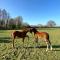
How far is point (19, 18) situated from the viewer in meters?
86.2

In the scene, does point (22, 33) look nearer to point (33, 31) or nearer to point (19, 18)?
point (33, 31)

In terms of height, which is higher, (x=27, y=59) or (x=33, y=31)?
(x=33, y=31)

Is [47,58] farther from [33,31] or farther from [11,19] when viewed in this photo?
[11,19]

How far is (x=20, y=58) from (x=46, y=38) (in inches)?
127

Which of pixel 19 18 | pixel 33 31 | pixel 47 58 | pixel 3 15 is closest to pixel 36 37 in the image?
pixel 33 31

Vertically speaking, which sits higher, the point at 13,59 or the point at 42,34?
the point at 42,34

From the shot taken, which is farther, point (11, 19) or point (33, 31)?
point (11, 19)

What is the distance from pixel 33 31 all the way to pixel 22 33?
0.88m

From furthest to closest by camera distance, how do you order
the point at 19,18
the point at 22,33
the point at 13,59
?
the point at 19,18 < the point at 22,33 < the point at 13,59

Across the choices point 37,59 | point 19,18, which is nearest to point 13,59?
point 37,59

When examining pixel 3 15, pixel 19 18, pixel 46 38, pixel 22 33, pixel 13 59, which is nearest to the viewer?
pixel 13 59

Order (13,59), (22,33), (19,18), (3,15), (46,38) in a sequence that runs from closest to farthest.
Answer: (13,59)
(46,38)
(22,33)
(19,18)
(3,15)

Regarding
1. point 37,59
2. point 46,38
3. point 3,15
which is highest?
point 3,15

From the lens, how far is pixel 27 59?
999cm
